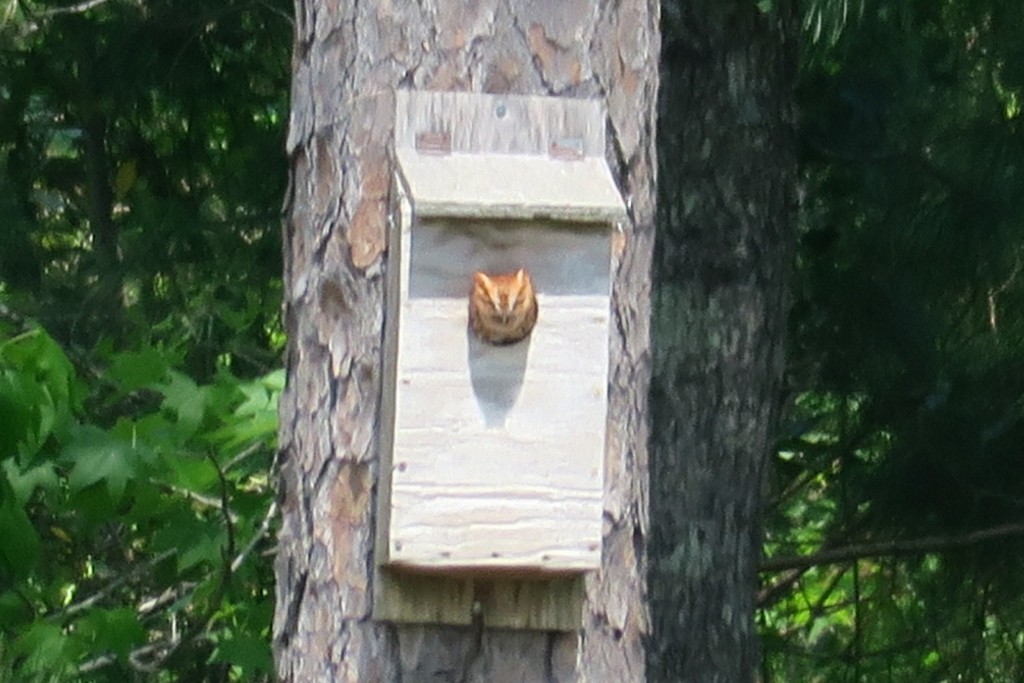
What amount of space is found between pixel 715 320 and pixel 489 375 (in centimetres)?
182

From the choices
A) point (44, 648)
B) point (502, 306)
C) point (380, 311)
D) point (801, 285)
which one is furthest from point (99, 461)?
point (801, 285)

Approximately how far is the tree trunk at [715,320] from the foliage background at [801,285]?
182mm

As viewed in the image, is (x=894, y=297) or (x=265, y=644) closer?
(x=265, y=644)

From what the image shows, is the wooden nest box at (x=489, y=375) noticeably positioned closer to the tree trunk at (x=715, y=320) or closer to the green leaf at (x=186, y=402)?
the green leaf at (x=186, y=402)

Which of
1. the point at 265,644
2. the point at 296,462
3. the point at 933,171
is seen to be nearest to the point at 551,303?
the point at 296,462

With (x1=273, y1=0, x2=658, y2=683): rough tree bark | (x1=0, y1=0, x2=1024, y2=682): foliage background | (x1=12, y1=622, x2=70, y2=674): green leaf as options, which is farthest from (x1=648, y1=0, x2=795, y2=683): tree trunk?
(x1=273, y1=0, x2=658, y2=683): rough tree bark

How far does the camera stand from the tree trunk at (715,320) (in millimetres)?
3686

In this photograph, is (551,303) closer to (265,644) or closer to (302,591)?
(302,591)

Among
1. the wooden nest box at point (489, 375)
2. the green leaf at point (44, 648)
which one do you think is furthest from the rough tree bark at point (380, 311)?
the green leaf at point (44, 648)

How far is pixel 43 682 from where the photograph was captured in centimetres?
275

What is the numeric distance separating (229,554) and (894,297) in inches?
72.5

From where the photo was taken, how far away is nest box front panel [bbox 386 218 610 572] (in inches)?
75.9

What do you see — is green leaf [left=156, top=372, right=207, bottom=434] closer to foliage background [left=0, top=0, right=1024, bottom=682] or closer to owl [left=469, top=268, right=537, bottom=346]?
foliage background [left=0, top=0, right=1024, bottom=682]

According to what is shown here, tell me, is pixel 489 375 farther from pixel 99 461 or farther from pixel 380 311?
pixel 99 461
